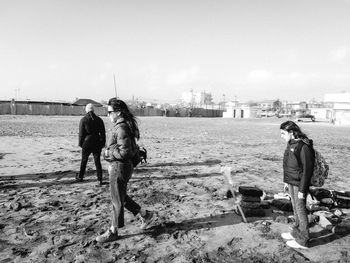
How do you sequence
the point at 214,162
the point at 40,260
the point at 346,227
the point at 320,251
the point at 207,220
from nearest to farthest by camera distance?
the point at 40,260 < the point at 320,251 < the point at 346,227 < the point at 207,220 < the point at 214,162

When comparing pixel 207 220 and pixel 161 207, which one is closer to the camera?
pixel 207 220

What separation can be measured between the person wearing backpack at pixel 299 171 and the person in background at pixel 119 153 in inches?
88.2

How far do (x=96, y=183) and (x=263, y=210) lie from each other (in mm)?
4283

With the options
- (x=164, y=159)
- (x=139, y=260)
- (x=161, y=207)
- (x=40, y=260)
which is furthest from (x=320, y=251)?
(x=164, y=159)

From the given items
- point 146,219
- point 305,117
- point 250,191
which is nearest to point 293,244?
point 250,191

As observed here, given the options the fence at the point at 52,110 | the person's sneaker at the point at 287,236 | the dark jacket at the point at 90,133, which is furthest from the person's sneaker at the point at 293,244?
the fence at the point at 52,110

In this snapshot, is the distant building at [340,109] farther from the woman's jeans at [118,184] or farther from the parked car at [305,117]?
the woman's jeans at [118,184]

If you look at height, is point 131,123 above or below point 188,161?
above

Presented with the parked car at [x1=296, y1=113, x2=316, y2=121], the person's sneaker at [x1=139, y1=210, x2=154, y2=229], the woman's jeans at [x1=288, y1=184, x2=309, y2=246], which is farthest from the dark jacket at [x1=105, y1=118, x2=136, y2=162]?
the parked car at [x1=296, y1=113, x2=316, y2=121]

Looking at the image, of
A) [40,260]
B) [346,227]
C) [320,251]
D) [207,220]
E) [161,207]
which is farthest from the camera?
[161,207]

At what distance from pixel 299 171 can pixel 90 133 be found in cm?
516

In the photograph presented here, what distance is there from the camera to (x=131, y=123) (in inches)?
174

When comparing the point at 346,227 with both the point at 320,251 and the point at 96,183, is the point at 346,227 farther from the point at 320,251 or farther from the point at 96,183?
the point at 96,183

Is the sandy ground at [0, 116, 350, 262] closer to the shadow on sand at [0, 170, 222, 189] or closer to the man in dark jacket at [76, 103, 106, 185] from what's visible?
the shadow on sand at [0, 170, 222, 189]
